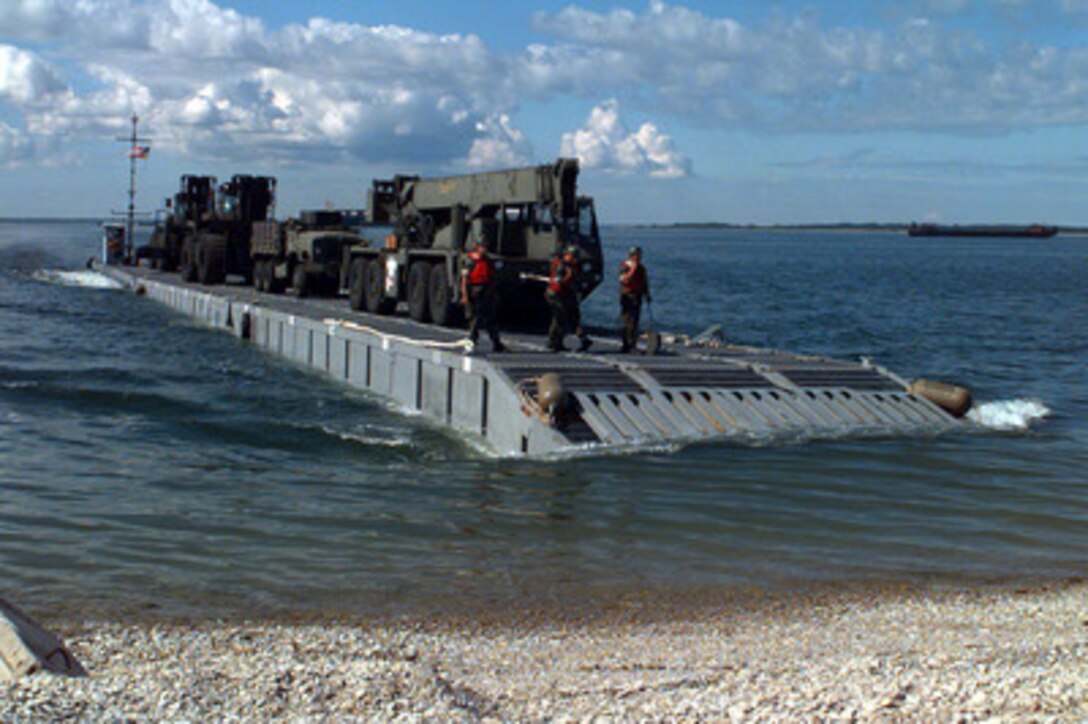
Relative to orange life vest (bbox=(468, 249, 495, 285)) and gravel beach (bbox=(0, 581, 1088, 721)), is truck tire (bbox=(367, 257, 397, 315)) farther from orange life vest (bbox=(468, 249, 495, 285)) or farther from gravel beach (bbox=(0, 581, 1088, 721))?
gravel beach (bbox=(0, 581, 1088, 721))

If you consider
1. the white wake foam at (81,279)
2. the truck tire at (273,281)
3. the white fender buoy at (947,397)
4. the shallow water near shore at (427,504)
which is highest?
the truck tire at (273,281)

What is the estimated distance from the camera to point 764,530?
10328mm

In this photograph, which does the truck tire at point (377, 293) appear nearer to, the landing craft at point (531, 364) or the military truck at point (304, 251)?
the landing craft at point (531, 364)

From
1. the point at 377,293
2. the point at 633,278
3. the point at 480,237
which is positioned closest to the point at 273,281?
the point at 377,293

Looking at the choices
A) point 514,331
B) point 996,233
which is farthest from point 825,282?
point 996,233

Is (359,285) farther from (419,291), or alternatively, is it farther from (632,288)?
(632,288)

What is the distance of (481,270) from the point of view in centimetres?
1573

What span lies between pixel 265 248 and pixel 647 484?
795 inches

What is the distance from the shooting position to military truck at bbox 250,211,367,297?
27.8m

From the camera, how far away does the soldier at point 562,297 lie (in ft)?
50.1

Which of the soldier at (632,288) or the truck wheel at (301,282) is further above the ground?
the soldier at (632,288)

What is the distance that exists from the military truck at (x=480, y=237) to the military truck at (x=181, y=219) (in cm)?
1444

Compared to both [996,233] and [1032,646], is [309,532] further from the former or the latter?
[996,233]

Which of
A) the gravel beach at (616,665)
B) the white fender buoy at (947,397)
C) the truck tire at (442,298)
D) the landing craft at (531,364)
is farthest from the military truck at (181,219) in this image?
the gravel beach at (616,665)
